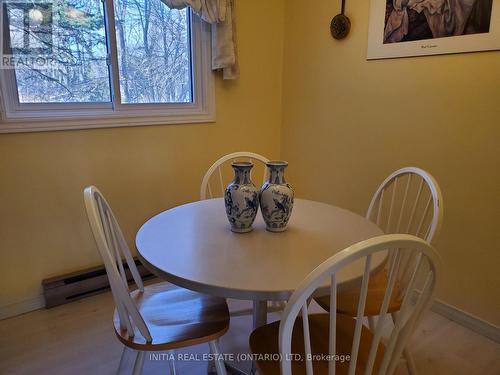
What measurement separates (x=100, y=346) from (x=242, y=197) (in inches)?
46.1

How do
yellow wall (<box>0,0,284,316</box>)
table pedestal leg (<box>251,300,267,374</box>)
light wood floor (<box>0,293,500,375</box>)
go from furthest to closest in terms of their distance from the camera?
yellow wall (<box>0,0,284,316</box>) < light wood floor (<box>0,293,500,375</box>) < table pedestal leg (<box>251,300,267,374</box>)

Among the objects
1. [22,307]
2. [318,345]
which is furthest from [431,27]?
[22,307]

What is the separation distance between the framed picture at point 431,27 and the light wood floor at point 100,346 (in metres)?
1.44

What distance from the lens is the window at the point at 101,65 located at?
6.30 ft

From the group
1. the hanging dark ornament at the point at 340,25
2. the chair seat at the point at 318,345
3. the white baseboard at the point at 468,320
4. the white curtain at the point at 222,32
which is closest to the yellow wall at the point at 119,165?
the white curtain at the point at 222,32

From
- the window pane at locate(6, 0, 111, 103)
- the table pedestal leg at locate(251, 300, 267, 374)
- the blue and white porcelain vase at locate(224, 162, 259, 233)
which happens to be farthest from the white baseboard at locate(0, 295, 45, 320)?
the blue and white porcelain vase at locate(224, 162, 259, 233)

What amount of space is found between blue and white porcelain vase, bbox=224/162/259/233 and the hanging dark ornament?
150cm

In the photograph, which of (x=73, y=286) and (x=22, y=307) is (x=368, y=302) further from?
(x=22, y=307)

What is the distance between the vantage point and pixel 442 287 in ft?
6.89

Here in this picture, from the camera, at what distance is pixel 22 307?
2.08 metres

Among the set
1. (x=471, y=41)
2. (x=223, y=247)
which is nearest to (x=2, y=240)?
(x=223, y=247)

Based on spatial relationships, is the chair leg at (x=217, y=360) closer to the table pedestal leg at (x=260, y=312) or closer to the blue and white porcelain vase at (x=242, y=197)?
the table pedestal leg at (x=260, y=312)

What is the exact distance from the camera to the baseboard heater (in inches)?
82.7

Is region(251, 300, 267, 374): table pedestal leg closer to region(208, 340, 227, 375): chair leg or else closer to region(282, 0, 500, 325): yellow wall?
region(208, 340, 227, 375): chair leg
